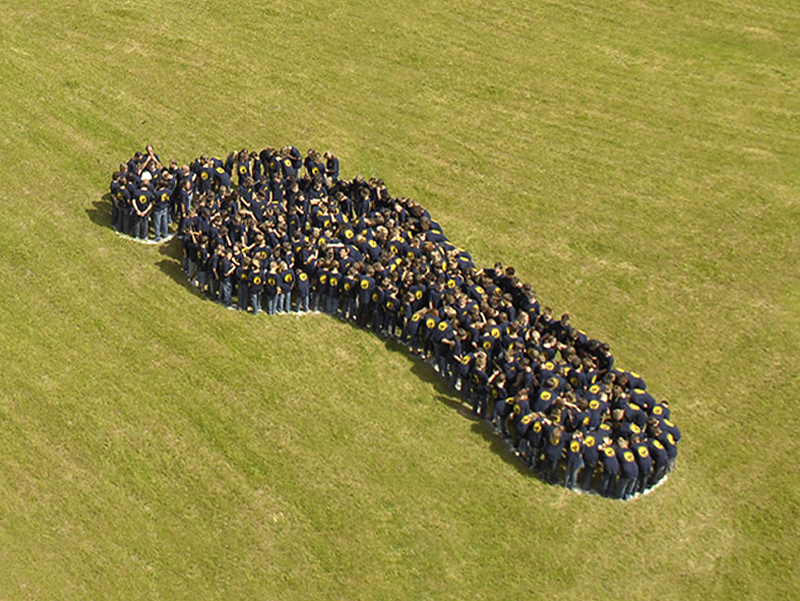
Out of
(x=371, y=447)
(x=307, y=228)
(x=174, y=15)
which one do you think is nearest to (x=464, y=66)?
(x=174, y=15)

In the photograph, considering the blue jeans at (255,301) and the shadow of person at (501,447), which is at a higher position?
the blue jeans at (255,301)

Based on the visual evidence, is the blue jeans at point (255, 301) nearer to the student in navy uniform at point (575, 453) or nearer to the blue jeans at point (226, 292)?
the blue jeans at point (226, 292)

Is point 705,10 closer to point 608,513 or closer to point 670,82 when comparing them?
point 670,82

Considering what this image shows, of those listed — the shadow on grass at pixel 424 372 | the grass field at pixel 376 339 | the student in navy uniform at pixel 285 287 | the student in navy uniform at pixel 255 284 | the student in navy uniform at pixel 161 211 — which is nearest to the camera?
the grass field at pixel 376 339

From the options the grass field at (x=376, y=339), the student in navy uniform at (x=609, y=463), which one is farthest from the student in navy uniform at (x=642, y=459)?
the grass field at (x=376, y=339)

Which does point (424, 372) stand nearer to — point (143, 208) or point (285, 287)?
point (285, 287)

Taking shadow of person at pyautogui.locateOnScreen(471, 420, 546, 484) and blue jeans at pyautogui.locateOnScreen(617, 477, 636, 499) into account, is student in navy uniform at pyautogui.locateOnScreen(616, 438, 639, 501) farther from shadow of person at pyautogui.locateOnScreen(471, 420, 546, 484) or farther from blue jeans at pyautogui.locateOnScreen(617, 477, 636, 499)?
shadow of person at pyautogui.locateOnScreen(471, 420, 546, 484)
